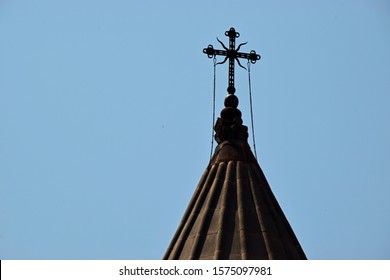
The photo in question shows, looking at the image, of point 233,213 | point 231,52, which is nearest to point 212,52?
point 231,52

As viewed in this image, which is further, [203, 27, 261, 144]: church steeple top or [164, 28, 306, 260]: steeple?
[203, 27, 261, 144]: church steeple top

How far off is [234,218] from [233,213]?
170 mm

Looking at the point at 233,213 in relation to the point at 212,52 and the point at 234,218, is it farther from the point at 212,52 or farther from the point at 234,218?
the point at 212,52

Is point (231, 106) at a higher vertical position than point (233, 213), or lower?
higher

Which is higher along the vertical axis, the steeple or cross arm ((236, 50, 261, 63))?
cross arm ((236, 50, 261, 63))

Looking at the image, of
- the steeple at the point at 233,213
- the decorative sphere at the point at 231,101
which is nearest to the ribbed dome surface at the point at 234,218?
the steeple at the point at 233,213

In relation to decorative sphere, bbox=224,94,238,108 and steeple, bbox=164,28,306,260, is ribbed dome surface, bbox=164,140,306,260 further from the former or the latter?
decorative sphere, bbox=224,94,238,108

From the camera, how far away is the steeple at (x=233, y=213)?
24.8m

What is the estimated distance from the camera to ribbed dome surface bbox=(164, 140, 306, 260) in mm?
24781

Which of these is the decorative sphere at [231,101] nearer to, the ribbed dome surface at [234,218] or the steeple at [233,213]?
the steeple at [233,213]

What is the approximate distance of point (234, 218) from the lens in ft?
83.9

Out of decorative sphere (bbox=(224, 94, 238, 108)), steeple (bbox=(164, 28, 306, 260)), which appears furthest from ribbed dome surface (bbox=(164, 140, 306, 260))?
decorative sphere (bbox=(224, 94, 238, 108))
